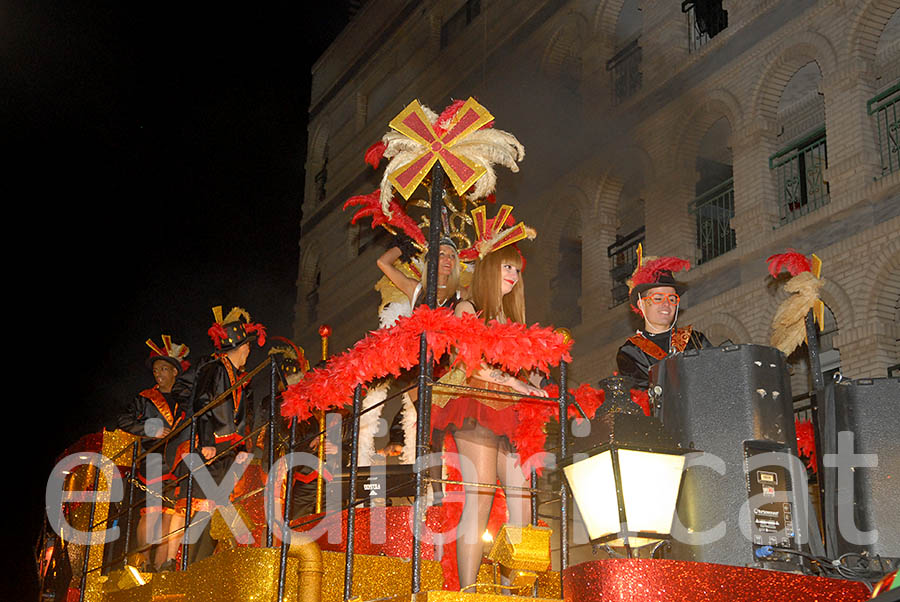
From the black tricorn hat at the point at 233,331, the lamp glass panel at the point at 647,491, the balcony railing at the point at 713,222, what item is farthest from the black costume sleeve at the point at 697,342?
the balcony railing at the point at 713,222

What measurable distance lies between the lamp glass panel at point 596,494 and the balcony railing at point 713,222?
12.2m

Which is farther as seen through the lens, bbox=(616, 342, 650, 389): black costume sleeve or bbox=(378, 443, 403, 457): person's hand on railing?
bbox=(378, 443, 403, 457): person's hand on railing

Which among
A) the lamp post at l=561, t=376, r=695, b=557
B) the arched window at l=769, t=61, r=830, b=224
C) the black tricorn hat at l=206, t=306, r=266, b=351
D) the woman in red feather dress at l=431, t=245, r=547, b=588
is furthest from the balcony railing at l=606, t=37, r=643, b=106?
the lamp post at l=561, t=376, r=695, b=557

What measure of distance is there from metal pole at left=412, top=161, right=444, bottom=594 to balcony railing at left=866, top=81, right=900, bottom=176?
381 inches

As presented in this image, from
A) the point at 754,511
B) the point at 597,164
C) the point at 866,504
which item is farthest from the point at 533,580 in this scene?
the point at 597,164

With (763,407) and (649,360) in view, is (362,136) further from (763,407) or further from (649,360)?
(763,407)

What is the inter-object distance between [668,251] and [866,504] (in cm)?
1177

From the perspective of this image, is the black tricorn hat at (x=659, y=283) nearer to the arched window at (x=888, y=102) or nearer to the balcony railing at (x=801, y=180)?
the arched window at (x=888, y=102)

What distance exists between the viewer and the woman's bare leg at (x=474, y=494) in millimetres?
4992

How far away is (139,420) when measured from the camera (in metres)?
8.52

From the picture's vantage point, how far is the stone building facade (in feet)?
42.9

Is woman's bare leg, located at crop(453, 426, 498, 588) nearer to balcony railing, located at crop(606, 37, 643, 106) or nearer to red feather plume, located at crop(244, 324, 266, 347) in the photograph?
red feather plume, located at crop(244, 324, 266, 347)

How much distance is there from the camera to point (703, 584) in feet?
12.1

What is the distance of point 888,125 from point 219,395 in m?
9.69
